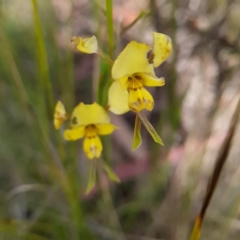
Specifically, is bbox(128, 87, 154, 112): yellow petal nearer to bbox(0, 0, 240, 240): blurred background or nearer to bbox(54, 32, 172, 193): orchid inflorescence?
bbox(54, 32, 172, 193): orchid inflorescence

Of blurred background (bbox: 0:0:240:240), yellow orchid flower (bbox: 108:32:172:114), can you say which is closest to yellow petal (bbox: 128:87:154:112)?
yellow orchid flower (bbox: 108:32:172:114)

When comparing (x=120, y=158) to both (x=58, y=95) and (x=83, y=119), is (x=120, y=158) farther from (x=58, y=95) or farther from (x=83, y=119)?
(x=83, y=119)

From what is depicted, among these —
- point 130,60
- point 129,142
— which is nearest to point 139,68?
point 130,60

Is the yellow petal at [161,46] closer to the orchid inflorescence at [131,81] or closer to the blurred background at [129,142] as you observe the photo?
the orchid inflorescence at [131,81]

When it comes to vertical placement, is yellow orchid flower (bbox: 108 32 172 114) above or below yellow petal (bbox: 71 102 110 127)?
above

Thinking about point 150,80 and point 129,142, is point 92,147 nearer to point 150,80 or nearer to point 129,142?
point 150,80

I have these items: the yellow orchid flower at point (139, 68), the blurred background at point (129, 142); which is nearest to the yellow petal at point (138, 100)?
the yellow orchid flower at point (139, 68)

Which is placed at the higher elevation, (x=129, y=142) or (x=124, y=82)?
(x=124, y=82)
